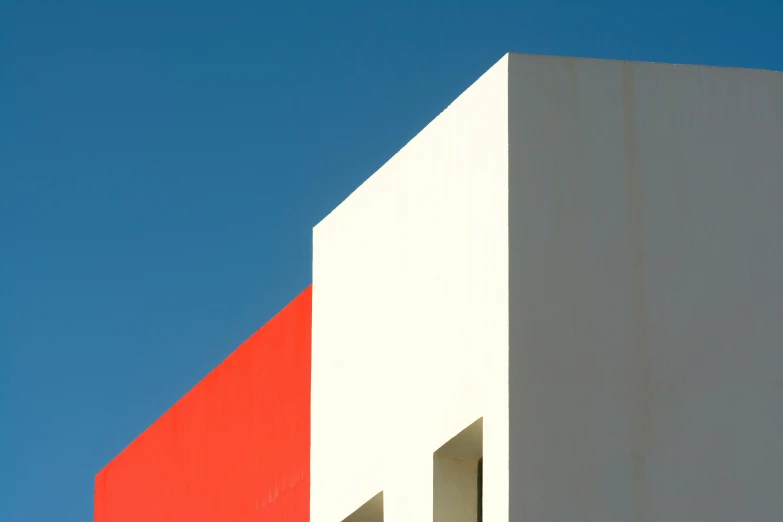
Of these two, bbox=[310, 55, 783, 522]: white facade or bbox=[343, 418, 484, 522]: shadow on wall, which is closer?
bbox=[310, 55, 783, 522]: white facade

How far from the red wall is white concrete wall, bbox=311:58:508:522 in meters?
0.63

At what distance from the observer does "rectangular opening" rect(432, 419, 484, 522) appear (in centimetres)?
819

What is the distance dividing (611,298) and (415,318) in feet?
4.84

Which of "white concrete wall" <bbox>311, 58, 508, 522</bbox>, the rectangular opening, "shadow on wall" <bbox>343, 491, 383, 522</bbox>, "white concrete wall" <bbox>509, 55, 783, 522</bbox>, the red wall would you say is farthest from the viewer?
the red wall

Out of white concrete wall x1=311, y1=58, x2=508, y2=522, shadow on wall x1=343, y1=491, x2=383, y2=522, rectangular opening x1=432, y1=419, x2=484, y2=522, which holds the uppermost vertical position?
white concrete wall x1=311, y1=58, x2=508, y2=522

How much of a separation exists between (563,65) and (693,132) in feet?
2.27

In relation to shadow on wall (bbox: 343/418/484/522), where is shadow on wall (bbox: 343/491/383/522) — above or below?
above

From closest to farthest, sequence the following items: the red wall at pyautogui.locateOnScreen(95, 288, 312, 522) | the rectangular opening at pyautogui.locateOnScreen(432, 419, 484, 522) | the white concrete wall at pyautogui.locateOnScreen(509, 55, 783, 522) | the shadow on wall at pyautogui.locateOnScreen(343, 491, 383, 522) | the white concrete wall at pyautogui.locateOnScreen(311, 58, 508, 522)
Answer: the white concrete wall at pyautogui.locateOnScreen(509, 55, 783, 522)
the white concrete wall at pyautogui.locateOnScreen(311, 58, 508, 522)
the rectangular opening at pyautogui.locateOnScreen(432, 419, 484, 522)
the shadow on wall at pyautogui.locateOnScreen(343, 491, 383, 522)
the red wall at pyautogui.locateOnScreen(95, 288, 312, 522)

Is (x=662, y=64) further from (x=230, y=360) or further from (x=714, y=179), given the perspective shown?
(x=230, y=360)

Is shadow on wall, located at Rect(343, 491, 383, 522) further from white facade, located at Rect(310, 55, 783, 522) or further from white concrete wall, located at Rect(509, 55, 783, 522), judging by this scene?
white concrete wall, located at Rect(509, 55, 783, 522)

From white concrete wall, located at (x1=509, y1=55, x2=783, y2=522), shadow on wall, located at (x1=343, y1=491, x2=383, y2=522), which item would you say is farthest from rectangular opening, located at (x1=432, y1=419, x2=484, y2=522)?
white concrete wall, located at (x1=509, y1=55, x2=783, y2=522)

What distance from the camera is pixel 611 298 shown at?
24.5 ft

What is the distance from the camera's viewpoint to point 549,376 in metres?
7.34

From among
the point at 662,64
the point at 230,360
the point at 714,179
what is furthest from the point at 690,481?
the point at 230,360
